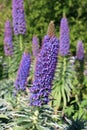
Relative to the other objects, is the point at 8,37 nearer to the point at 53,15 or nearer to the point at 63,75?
the point at 63,75

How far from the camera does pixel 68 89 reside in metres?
7.45

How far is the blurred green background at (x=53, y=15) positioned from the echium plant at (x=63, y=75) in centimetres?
392

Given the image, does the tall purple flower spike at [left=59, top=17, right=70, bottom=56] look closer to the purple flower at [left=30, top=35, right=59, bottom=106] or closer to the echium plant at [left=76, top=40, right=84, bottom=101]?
the echium plant at [left=76, top=40, right=84, bottom=101]

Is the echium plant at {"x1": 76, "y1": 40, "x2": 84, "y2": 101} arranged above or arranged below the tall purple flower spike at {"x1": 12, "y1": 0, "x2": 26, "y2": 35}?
below

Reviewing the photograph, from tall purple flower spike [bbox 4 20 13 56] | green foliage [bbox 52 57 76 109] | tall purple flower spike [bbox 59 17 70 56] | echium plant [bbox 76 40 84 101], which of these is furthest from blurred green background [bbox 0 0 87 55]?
tall purple flower spike [bbox 59 17 70 56]

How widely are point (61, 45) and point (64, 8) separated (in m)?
5.01

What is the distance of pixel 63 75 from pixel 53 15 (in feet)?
16.0

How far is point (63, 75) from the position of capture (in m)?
7.60

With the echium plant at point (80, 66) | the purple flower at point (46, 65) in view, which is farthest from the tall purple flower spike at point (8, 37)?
the purple flower at point (46, 65)

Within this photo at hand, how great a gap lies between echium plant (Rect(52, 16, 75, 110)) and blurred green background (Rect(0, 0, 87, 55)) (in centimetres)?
392

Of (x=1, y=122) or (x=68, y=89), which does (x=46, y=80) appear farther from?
(x=68, y=89)

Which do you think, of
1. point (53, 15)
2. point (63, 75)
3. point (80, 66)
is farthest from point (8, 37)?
point (53, 15)

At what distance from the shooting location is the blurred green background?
11.8 meters

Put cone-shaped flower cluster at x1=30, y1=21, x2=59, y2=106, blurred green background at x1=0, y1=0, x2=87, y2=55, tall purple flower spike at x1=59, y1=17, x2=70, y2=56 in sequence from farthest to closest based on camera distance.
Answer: blurred green background at x1=0, y1=0, x2=87, y2=55, tall purple flower spike at x1=59, y1=17, x2=70, y2=56, cone-shaped flower cluster at x1=30, y1=21, x2=59, y2=106
